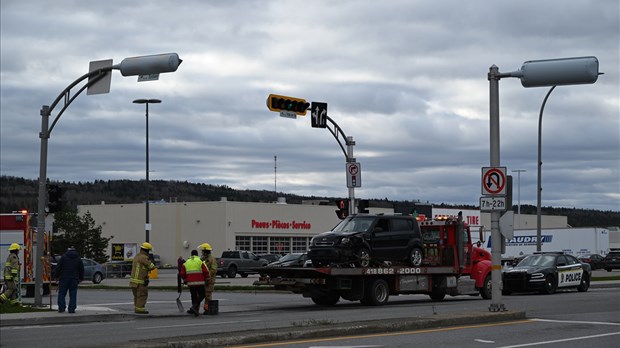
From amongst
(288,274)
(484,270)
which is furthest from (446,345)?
(484,270)

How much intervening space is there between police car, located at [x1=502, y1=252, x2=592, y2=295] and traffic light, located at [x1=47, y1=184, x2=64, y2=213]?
15.6 meters

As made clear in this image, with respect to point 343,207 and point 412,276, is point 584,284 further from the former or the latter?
point 412,276

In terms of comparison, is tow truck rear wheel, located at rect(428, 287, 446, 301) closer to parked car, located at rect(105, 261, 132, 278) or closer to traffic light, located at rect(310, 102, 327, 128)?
traffic light, located at rect(310, 102, 327, 128)

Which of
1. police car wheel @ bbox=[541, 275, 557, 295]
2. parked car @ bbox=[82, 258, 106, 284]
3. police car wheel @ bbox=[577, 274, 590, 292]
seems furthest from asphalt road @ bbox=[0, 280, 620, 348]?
parked car @ bbox=[82, 258, 106, 284]

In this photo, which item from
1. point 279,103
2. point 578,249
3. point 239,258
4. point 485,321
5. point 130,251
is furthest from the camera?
point 578,249

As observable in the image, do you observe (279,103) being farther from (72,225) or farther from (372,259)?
(72,225)

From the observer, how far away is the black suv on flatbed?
26.3 metres

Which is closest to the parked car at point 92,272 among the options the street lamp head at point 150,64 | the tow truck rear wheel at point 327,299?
the tow truck rear wheel at point 327,299

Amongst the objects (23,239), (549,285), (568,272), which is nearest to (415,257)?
(549,285)

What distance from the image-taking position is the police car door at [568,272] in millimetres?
33688

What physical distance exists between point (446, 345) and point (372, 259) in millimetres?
11190

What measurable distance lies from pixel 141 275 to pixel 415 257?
334 inches

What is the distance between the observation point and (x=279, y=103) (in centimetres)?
3000

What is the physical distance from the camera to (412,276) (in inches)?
1093
